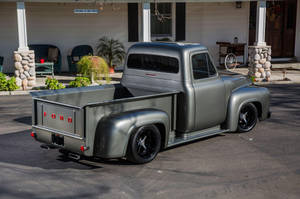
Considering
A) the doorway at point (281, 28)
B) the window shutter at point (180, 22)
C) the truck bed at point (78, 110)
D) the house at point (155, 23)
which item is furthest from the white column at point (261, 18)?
the truck bed at point (78, 110)

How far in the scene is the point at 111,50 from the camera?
19625 millimetres

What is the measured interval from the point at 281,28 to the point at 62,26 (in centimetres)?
994

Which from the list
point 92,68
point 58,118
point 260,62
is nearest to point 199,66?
point 58,118

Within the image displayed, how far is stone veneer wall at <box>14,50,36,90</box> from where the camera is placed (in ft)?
52.9

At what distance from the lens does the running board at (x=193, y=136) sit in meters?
8.83

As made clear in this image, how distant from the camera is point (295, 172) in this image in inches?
310

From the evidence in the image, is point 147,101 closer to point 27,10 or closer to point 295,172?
point 295,172

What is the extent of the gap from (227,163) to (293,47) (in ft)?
50.2

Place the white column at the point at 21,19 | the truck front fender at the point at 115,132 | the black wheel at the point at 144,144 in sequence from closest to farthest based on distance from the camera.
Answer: the truck front fender at the point at 115,132 < the black wheel at the point at 144,144 < the white column at the point at 21,19

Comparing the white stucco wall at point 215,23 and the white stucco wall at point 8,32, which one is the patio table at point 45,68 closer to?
the white stucco wall at point 8,32

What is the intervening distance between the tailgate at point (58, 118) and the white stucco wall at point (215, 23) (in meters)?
13.3

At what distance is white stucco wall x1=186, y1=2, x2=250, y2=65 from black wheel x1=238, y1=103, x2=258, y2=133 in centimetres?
1079

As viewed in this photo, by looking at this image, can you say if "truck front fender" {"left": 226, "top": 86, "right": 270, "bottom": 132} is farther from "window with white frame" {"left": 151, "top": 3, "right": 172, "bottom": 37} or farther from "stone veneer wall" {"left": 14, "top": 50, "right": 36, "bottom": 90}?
"window with white frame" {"left": 151, "top": 3, "right": 172, "bottom": 37}

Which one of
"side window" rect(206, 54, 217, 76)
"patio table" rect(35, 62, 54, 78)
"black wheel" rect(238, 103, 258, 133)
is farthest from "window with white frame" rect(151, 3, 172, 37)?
"side window" rect(206, 54, 217, 76)
